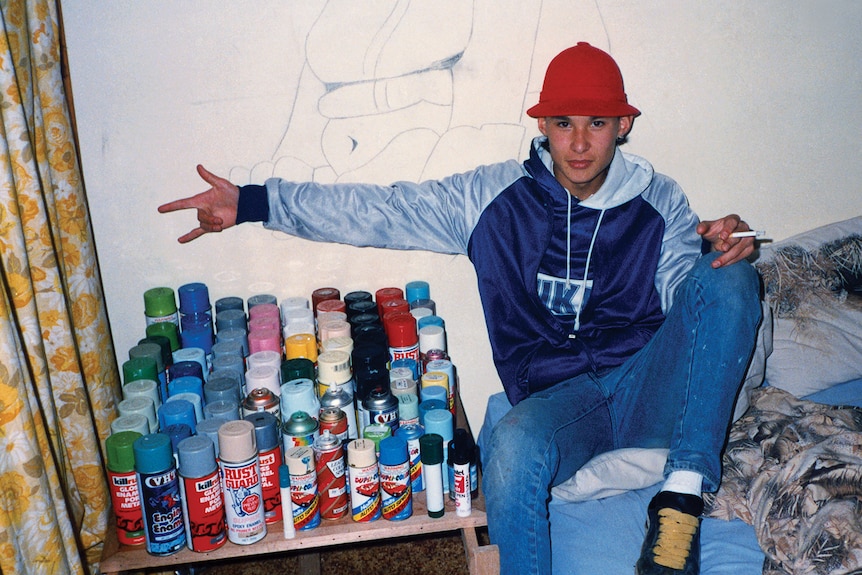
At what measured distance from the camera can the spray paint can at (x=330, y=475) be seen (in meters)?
1.36

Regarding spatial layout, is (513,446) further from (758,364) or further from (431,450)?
(758,364)

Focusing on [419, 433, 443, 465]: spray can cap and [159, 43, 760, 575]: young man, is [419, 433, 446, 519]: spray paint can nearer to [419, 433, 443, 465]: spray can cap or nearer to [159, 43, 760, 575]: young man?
[419, 433, 443, 465]: spray can cap

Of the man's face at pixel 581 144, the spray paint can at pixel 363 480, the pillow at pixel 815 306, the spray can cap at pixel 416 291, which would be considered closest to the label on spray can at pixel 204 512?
the spray paint can at pixel 363 480

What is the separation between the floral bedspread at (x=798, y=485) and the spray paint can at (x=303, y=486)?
0.73 meters

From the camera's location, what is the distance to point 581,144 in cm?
154

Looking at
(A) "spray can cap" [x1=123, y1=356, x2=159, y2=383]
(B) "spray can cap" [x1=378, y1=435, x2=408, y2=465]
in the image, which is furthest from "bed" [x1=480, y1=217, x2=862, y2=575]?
(A) "spray can cap" [x1=123, y1=356, x2=159, y2=383]

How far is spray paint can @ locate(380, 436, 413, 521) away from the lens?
1346 millimetres

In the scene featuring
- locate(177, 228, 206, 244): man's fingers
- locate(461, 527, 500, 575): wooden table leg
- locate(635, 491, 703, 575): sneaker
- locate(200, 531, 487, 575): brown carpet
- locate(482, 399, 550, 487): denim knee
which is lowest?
locate(200, 531, 487, 575): brown carpet

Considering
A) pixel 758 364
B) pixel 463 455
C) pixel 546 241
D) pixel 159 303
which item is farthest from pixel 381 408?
pixel 758 364

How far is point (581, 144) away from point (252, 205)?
2.17ft

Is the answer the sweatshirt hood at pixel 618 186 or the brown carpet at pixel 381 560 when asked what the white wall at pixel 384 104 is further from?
the brown carpet at pixel 381 560

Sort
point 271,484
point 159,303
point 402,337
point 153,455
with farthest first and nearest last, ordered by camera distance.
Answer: point 159,303 < point 402,337 < point 271,484 < point 153,455

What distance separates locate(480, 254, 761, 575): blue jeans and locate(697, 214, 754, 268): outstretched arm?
0.02 meters

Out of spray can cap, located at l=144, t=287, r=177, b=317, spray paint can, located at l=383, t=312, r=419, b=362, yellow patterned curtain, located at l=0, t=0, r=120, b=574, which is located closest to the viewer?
yellow patterned curtain, located at l=0, t=0, r=120, b=574
